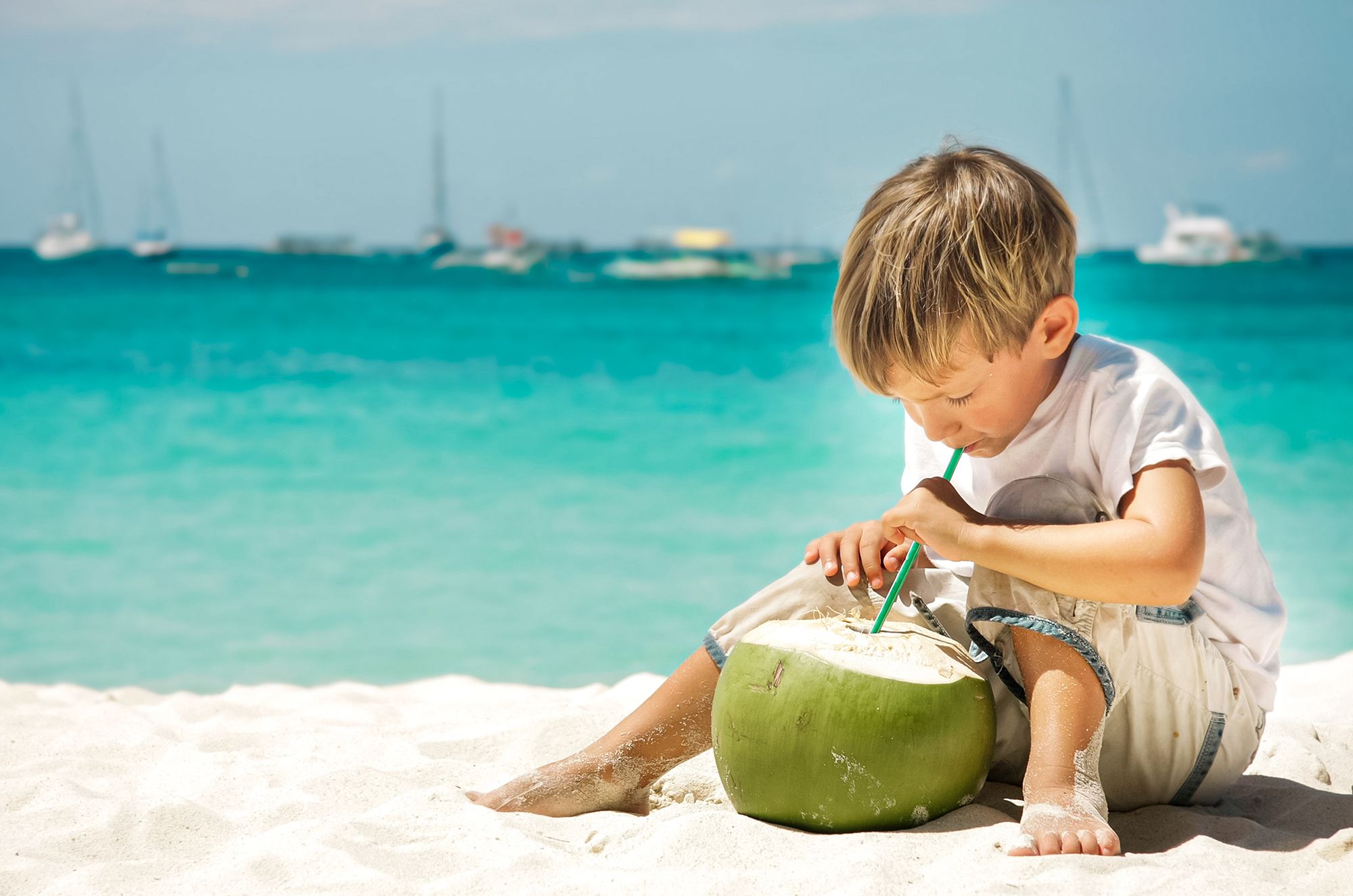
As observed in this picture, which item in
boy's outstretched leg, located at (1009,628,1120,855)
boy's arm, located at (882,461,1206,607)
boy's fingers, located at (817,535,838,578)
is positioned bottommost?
boy's outstretched leg, located at (1009,628,1120,855)

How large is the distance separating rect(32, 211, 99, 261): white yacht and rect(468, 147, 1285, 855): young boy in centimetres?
3861

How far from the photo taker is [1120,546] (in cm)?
141

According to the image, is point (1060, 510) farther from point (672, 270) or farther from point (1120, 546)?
point (672, 270)

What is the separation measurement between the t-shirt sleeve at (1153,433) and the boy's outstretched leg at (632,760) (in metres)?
0.67

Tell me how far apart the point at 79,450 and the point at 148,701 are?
562 cm

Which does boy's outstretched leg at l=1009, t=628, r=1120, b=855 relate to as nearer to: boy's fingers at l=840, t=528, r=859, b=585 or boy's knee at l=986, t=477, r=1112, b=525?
boy's knee at l=986, t=477, r=1112, b=525

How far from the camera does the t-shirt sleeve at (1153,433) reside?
1.47m

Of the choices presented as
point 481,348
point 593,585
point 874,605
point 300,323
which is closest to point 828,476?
point 593,585

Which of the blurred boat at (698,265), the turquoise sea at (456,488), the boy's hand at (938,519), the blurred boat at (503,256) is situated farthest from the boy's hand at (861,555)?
the blurred boat at (503,256)

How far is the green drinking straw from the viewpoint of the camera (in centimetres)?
160

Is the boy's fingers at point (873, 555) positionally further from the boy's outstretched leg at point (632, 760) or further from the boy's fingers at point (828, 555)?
the boy's outstretched leg at point (632, 760)

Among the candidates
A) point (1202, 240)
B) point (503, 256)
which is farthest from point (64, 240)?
point (1202, 240)

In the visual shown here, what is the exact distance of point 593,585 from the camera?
491 cm

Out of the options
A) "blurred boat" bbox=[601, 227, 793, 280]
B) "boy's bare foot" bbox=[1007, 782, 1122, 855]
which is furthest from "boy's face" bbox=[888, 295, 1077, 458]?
"blurred boat" bbox=[601, 227, 793, 280]
